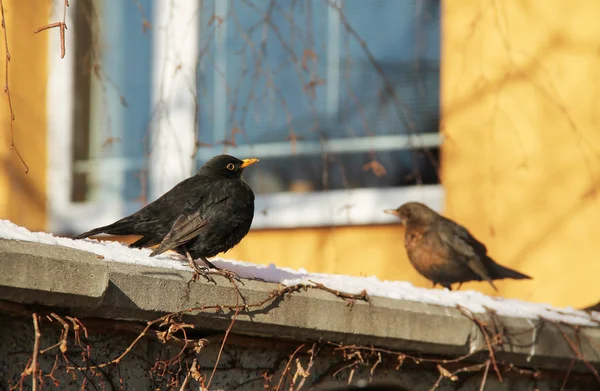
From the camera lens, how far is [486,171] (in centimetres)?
667

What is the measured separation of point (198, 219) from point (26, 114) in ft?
Answer: 13.1

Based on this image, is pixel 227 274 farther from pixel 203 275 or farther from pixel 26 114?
pixel 26 114

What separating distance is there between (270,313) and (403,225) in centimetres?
334

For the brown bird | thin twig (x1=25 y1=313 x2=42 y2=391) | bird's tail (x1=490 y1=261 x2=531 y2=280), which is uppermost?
thin twig (x1=25 y1=313 x2=42 y2=391)

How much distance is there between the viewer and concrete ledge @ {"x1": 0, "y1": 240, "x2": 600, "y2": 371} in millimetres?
2736

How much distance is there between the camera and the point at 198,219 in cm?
401

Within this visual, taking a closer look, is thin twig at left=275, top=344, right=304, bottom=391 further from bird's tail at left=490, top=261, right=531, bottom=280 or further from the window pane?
the window pane

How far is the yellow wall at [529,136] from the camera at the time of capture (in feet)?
20.9

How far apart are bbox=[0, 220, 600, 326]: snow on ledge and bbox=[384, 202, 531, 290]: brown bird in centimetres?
133

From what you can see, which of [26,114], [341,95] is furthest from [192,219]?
[26,114]

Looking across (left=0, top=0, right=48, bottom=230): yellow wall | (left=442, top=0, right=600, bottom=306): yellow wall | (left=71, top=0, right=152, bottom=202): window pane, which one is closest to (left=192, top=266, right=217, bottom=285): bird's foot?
(left=442, top=0, right=600, bottom=306): yellow wall

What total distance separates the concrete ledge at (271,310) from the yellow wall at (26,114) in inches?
162

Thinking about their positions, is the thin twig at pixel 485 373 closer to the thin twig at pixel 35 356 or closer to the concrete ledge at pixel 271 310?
the concrete ledge at pixel 271 310

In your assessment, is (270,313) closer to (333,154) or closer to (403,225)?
(403,225)
